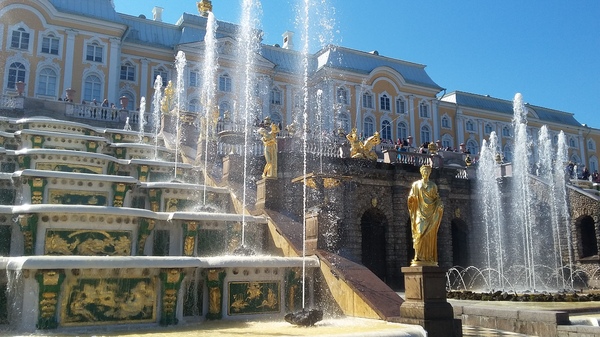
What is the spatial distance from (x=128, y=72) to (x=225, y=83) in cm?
762

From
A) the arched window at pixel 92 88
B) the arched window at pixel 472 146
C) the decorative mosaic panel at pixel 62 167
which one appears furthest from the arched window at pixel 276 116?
the decorative mosaic panel at pixel 62 167

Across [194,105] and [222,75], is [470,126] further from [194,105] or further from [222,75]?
[194,105]

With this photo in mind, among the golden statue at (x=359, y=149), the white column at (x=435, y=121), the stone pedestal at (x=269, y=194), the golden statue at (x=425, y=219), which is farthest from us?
the white column at (x=435, y=121)

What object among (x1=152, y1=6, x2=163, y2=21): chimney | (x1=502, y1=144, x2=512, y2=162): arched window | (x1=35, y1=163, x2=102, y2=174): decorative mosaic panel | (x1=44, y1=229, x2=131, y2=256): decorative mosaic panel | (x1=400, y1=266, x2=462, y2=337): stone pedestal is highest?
(x1=152, y1=6, x2=163, y2=21): chimney

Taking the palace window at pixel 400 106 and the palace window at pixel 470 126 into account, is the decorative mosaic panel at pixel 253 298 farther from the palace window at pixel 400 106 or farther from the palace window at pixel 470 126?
the palace window at pixel 470 126

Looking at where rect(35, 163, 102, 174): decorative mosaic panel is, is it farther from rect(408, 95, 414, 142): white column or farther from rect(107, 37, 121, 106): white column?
rect(408, 95, 414, 142): white column

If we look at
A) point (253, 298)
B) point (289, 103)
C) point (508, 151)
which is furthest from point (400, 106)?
point (253, 298)

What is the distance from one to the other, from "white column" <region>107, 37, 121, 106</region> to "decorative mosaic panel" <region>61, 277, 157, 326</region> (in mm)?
34723

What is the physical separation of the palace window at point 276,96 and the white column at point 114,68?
43.3ft

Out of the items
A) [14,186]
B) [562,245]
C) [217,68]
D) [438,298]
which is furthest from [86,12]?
[438,298]

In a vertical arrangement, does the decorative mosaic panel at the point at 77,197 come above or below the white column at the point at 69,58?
below

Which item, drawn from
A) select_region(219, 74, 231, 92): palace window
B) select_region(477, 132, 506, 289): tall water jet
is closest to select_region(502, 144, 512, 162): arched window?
select_region(219, 74, 231, 92): palace window

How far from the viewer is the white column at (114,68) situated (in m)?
41.7

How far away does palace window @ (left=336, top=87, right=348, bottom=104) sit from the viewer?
168 ft
